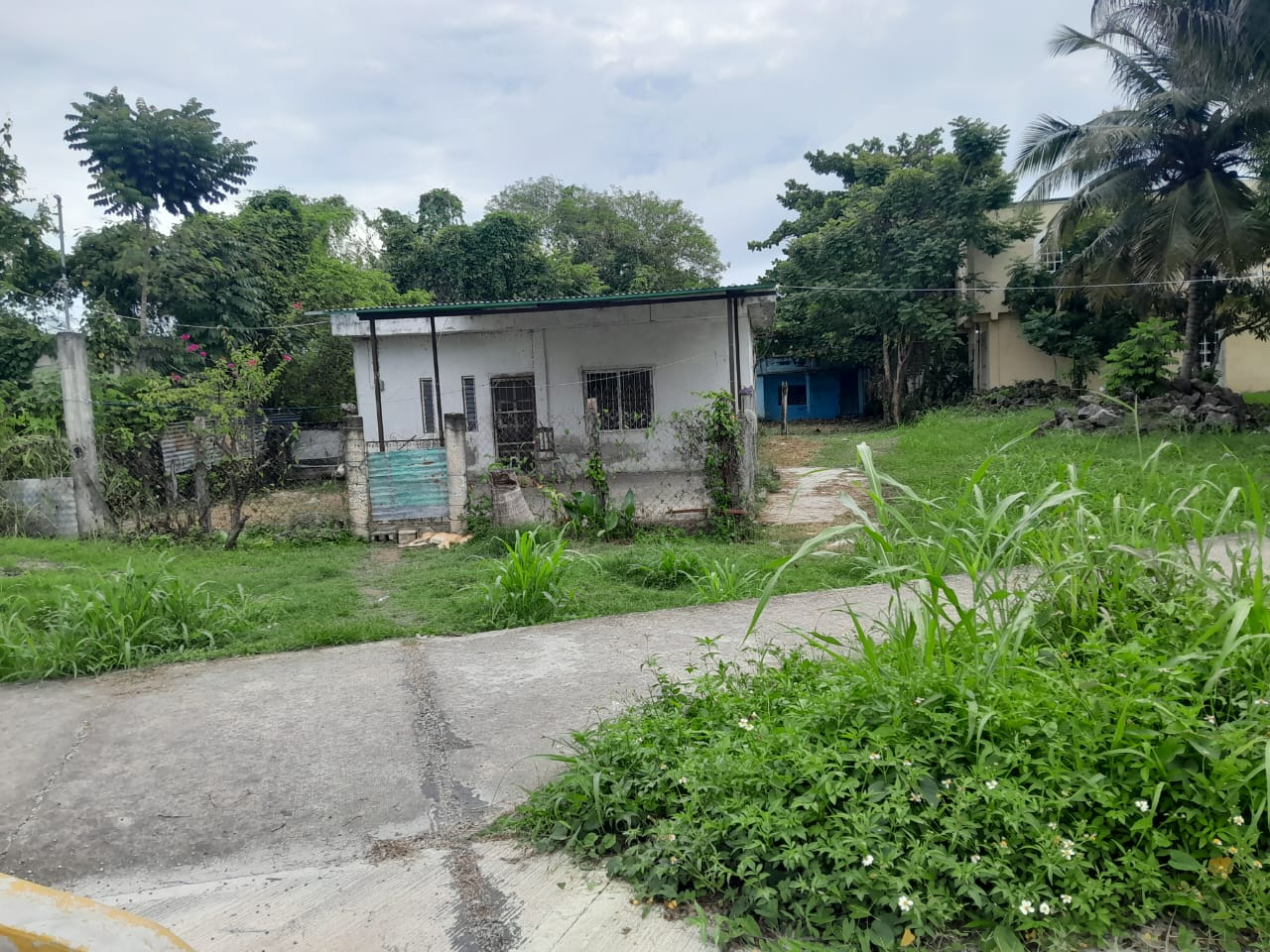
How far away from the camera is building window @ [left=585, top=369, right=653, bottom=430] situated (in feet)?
48.3

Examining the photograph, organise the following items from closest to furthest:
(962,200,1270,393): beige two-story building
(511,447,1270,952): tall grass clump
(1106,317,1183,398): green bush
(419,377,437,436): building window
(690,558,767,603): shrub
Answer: (511,447,1270,952): tall grass clump < (690,558,767,603): shrub < (1106,317,1183,398): green bush < (419,377,437,436): building window < (962,200,1270,393): beige two-story building

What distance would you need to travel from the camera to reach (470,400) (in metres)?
15.1

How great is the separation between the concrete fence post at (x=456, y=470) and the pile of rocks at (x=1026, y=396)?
625 inches

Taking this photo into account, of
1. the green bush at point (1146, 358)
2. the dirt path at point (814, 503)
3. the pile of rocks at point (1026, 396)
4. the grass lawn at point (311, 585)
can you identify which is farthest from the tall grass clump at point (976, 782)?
the pile of rocks at point (1026, 396)

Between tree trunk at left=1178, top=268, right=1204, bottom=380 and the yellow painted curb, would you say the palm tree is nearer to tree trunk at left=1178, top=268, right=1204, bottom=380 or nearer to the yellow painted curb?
tree trunk at left=1178, top=268, right=1204, bottom=380

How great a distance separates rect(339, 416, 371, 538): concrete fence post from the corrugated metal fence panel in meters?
0.07

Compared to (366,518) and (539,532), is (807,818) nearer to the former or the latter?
(539,532)

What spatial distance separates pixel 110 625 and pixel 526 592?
2.52 metres

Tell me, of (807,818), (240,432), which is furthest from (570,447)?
(807,818)

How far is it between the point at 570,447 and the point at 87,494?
228 inches

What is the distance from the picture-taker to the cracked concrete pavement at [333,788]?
2.35m

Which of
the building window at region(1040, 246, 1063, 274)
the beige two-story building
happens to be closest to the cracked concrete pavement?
the beige two-story building

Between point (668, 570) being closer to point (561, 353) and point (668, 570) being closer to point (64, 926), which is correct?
point (64, 926)

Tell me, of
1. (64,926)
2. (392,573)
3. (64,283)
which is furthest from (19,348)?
(64,926)
